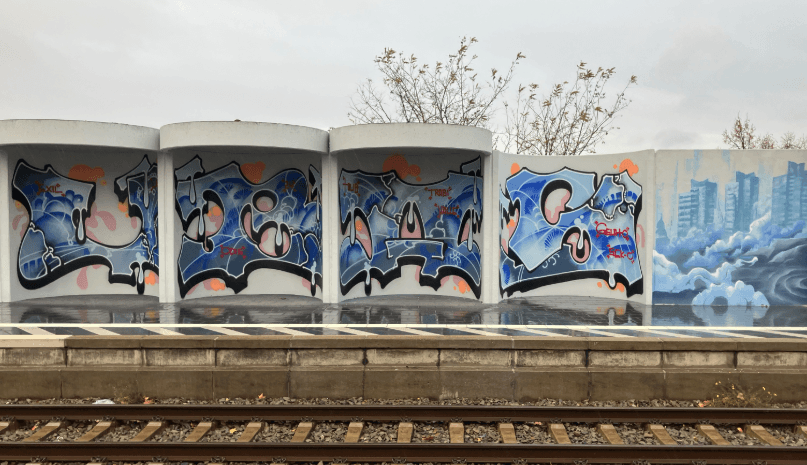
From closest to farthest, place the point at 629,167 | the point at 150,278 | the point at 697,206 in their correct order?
the point at 697,206, the point at 629,167, the point at 150,278

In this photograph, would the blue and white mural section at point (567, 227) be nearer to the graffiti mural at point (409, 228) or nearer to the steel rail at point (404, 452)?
the graffiti mural at point (409, 228)

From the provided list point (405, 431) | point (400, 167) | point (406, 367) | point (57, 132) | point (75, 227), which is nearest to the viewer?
point (405, 431)

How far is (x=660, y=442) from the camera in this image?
21.5ft

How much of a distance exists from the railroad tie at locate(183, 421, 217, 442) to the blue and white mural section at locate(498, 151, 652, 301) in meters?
8.61

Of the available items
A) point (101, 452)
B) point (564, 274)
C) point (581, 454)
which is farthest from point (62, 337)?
point (564, 274)

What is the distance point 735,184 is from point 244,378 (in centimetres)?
1258

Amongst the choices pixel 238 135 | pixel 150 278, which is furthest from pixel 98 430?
pixel 150 278

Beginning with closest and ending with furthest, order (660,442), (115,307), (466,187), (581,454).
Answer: (581,454) → (660,442) → (115,307) → (466,187)

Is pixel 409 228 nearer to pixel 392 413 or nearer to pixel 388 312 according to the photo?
Result: pixel 388 312

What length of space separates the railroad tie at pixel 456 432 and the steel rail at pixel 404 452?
406 millimetres

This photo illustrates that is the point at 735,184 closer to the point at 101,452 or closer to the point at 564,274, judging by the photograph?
the point at 564,274

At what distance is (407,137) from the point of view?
1257 cm

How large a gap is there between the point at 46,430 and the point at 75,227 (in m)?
9.20

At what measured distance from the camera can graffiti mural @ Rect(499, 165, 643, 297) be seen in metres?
13.8
